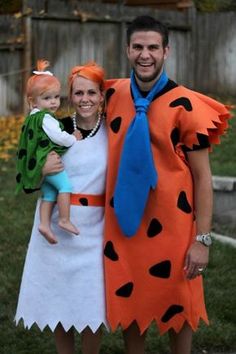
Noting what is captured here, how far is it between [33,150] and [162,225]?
25.2 inches

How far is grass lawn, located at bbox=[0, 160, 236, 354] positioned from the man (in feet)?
3.74

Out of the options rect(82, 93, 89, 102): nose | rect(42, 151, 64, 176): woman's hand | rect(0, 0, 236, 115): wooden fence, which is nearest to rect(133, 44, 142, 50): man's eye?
rect(82, 93, 89, 102): nose

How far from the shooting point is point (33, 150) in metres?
3.33

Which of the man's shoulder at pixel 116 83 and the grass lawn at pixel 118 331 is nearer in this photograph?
the man's shoulder at pixel 116 83

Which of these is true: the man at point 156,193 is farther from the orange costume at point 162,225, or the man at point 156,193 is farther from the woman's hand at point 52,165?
the woman's hand at point 52,165

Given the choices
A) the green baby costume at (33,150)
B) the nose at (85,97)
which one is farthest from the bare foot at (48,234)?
the nose at (85,97)

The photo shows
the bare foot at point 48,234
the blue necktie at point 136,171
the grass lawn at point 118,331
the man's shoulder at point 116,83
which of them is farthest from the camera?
the grass lawn at point 118,331

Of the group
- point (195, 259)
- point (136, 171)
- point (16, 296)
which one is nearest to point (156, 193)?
point (136, 171)

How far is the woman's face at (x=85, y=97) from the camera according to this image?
3355 millimetres

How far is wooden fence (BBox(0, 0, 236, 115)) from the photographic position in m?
11.7

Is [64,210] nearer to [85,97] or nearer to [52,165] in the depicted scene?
[52,165]

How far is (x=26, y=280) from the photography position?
11.5ft

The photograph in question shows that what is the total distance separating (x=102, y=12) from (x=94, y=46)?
57 centimetres

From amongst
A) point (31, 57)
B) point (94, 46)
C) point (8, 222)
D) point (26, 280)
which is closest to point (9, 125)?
point (31, 57)
